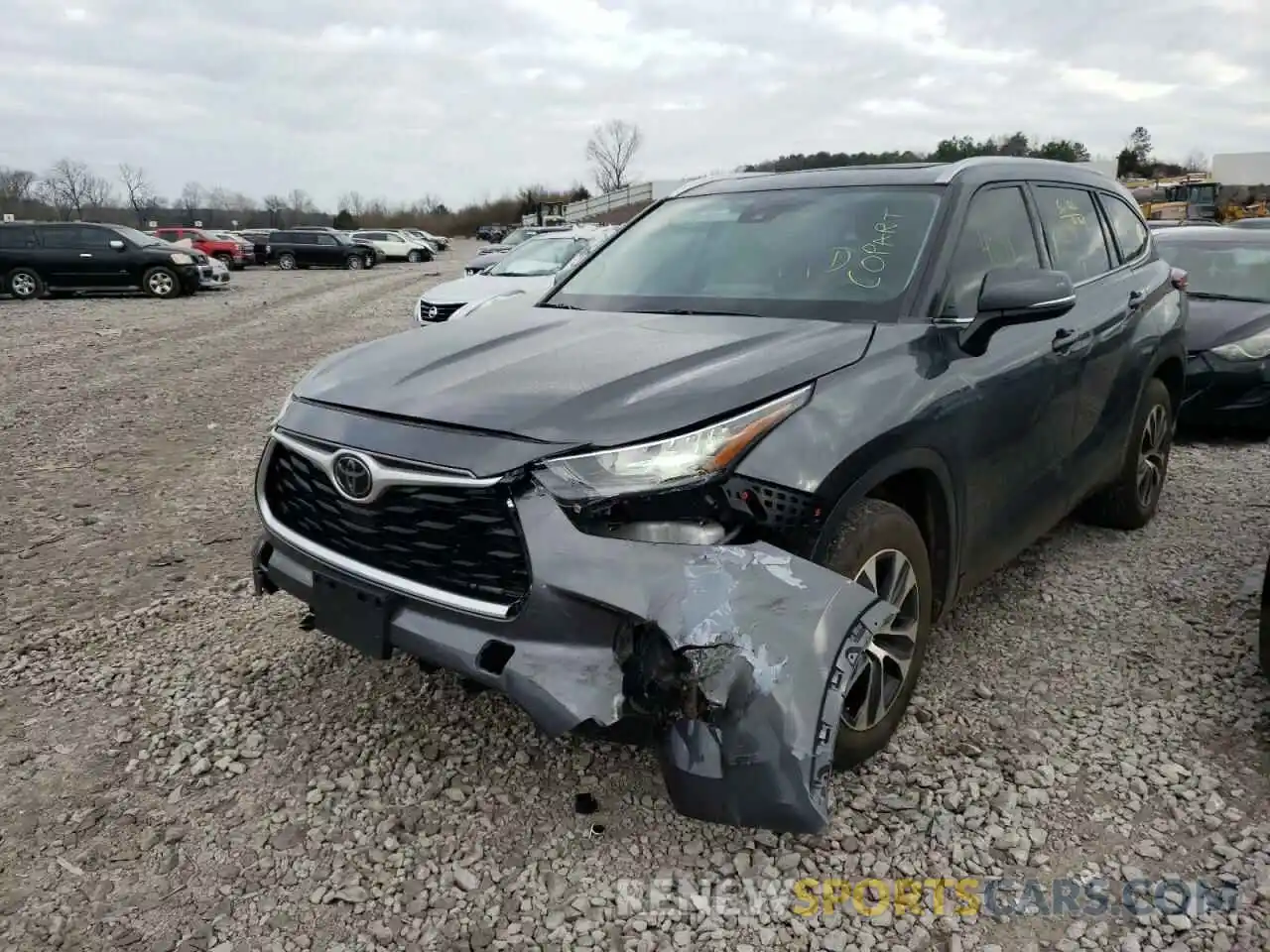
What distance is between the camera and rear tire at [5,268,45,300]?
61.0ft

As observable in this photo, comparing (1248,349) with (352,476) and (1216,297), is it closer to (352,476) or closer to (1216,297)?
(1216,297)

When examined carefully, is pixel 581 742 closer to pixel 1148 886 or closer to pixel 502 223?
pixel 1148 886

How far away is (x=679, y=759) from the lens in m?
2.04

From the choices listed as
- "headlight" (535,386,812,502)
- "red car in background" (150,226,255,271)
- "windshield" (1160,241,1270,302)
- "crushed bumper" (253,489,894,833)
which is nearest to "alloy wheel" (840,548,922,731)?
"crushed bumper" (253,489,894,833)

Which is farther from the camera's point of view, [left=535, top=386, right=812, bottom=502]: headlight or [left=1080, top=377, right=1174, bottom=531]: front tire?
[left=1080, top=377, right=1174, bottom=531]: front tire

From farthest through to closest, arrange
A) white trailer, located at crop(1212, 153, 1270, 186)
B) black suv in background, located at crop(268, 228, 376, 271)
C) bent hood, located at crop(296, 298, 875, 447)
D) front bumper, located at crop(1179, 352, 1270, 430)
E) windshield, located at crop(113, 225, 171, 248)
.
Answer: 1. white trailer, located at crop(1212, 153, 1270, 186)
2. black suv in background, located at crop(268, 228, 376, 271)
3. windshield, located at crop(113, 225, 171, 248)
4. front bumper, located at crop(1179, 352, 1270, 430)
5. bent hood, located at crop(296, 298, 875, 447)

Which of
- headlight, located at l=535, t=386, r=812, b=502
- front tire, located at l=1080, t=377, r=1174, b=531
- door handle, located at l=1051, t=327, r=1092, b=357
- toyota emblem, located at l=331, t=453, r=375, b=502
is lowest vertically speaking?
front tire, located at l=1080, t=377, r=1174, b=531

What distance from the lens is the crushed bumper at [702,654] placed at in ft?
6.50

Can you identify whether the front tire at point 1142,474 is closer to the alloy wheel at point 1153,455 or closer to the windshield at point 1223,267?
the alloy wheel at point 1153,455

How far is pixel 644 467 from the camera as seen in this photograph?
2.15 metres

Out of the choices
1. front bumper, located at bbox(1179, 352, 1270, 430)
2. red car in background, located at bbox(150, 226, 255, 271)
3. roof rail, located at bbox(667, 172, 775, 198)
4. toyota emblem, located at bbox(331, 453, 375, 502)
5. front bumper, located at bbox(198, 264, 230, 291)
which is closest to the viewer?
toyota emblem, located at bbox(331, 453, 375, 502)

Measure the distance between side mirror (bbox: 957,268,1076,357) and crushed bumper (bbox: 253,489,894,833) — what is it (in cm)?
114

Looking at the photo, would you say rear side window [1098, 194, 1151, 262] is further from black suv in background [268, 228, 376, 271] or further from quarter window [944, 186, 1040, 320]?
black suv in background [268, 228, 376, 271]

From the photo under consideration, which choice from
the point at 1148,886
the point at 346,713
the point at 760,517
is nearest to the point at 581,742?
the point at 346,713
